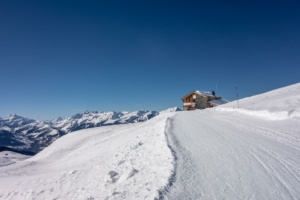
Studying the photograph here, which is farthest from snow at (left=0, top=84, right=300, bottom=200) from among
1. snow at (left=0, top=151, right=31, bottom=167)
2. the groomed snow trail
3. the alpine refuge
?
the alpine refuge

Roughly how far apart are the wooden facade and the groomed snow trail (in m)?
38.3

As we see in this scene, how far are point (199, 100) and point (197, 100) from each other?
0.68m

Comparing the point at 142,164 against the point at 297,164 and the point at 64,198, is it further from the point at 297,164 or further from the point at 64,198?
the point at 297,164

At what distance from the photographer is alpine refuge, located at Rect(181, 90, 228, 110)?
5012 cm

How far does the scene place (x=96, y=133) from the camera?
36.9 metres

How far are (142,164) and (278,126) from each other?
39.0 ft

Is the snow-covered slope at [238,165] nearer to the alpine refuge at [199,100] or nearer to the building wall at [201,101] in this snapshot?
the alpine refuge at [199,100]

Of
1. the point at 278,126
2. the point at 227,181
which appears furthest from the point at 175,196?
the point at 278,126

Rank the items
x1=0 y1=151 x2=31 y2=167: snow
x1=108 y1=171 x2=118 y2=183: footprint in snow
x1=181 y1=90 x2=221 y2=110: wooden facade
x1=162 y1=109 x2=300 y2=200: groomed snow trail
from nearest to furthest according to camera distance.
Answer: x1=162 y1=109 x2=300 y2=200: groomed snow trail < x1=108 y1=171 x2=118 y2=183: footprint in snow < x1=0 y1=151 x2=31 y2=167: snow < x1=181 y1=90 x2=221 y2=110: wooden facade

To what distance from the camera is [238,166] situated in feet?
24.9

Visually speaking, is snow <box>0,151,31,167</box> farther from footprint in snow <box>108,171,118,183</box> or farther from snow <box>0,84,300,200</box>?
footprint in snow <box>108,171,118,183</box>

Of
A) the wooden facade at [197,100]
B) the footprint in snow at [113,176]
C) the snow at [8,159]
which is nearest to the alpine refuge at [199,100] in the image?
the wooden facade at [197,100]

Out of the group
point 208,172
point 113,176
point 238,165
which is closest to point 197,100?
point 238,165

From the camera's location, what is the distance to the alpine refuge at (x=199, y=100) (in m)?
50.1
